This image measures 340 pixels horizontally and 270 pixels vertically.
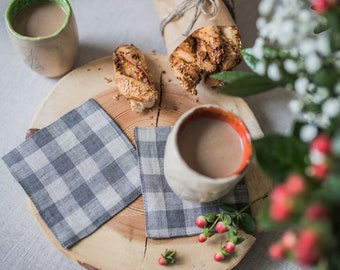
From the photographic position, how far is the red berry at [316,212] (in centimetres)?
47

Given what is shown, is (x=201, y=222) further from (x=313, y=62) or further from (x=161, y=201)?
(x=313, y=62)

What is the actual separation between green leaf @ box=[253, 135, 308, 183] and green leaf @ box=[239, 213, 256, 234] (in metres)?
0.42

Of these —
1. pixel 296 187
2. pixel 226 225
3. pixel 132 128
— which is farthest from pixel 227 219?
pixel 296 187

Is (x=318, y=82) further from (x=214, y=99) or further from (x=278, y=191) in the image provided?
(x=214, y=99)

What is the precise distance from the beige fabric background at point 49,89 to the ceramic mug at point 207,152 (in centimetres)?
33

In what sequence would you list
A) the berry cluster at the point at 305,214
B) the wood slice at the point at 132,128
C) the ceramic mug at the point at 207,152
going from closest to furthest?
the berry cluster at the point at 305,214 → the ceramic mug at the point at 207,152 → the wood slice at the point at 132,128

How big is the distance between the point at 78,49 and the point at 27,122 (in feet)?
0.82

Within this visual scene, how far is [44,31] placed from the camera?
47.3 inches

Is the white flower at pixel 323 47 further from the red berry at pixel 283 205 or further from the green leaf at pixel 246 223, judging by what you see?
Answer: the green leaf at pixel 246 223

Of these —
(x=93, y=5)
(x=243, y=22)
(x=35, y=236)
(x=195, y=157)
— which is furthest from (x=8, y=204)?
(x=243, y=22)

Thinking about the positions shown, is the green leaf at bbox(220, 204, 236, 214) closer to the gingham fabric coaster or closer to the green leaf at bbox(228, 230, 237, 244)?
the green leaf at bbox(228, 230, 237, 244)

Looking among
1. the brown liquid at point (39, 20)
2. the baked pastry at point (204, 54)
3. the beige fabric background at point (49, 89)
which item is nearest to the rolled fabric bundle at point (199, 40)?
the baked pastry at point (204, 54)

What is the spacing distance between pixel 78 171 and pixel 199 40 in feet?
1.48

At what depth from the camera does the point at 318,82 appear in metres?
0.62
